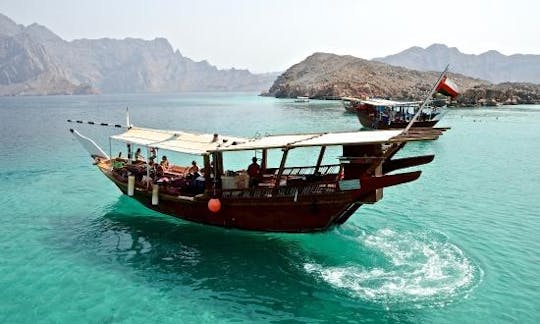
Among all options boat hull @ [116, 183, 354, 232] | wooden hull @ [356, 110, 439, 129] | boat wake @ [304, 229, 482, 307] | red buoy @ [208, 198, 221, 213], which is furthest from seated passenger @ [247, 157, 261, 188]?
wooden hull @ [356, 110, 439, 129]

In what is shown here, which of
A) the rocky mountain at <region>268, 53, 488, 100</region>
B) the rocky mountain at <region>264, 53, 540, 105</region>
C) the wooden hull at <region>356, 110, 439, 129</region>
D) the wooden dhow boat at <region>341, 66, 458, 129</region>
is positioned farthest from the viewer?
the rocky mountain at <region>268, 53, 488, 100</region>

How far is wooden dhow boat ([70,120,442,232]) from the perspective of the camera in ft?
47.5

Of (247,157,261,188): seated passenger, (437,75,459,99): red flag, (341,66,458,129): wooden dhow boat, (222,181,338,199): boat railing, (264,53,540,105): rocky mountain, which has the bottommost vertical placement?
(222,181,338,199): boat railing

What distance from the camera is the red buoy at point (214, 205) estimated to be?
16594 mm

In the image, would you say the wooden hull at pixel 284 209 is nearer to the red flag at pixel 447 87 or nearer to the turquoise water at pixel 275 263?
the turquoise water at pixel 275 263

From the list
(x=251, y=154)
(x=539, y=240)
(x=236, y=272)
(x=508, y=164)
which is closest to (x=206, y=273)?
(x=236, y=272)

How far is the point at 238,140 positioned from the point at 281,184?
259 cm

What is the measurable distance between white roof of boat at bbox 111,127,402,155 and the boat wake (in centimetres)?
431

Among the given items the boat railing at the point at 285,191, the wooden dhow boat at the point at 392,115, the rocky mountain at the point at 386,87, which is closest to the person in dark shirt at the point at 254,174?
the boat railing at the point at 285,191

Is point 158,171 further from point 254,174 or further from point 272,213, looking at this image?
point 272,213

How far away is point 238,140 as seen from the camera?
18109 mm

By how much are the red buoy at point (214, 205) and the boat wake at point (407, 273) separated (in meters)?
3.86

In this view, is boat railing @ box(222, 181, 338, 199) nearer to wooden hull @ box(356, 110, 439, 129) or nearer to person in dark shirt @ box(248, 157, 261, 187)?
person in dark shirt @ box(248, 157, 261, 187)

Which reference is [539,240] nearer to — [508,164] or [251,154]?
[508,164]
